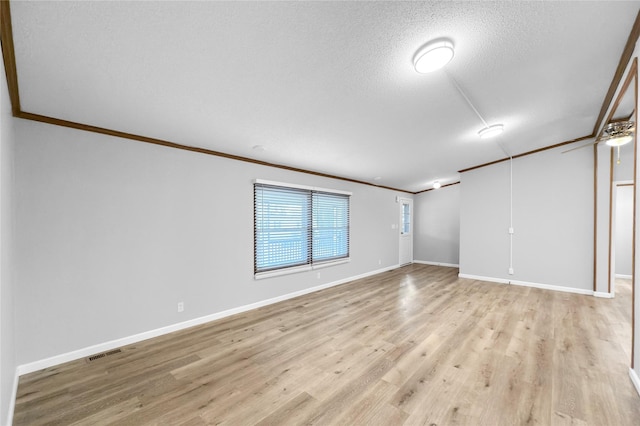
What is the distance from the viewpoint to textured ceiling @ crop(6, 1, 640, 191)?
1.53 m

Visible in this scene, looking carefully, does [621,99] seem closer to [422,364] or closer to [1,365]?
[422,364]

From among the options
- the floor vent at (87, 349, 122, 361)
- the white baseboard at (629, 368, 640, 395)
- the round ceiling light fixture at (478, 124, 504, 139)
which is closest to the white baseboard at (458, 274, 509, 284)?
the round ceiling light fixture at (478, 124, 504, 139)

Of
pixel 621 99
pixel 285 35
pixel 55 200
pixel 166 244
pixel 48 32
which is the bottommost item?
pixel 166 244

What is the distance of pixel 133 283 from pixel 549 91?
5.16 m

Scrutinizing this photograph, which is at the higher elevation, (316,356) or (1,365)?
(1,365)

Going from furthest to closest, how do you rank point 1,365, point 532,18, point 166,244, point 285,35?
point 166,244
point 532,18
point 285,35
point 1,365

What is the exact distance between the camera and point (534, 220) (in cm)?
524

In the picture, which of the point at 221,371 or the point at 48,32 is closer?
the point at 48,32

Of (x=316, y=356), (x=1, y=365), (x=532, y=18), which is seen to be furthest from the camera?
(x=316, y=356)

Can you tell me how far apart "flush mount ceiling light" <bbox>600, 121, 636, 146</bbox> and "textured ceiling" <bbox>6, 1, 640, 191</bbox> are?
574 mm

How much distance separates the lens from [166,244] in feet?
10.1

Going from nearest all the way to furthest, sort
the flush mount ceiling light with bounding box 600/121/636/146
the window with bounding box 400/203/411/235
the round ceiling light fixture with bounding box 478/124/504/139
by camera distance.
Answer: the flush mount ceiling light with bounding box 600/121/636/146 < the round ceiling light fixture with bounding box 478/124/504/139 < the window with bounding box 400/203/411/235

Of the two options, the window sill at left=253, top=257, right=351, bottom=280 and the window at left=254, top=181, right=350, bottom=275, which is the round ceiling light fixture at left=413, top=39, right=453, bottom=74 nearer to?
the window at left=254, top=181, right=350, bottom=275

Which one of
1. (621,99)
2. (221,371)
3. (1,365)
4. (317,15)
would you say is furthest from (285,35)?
(621,99)
